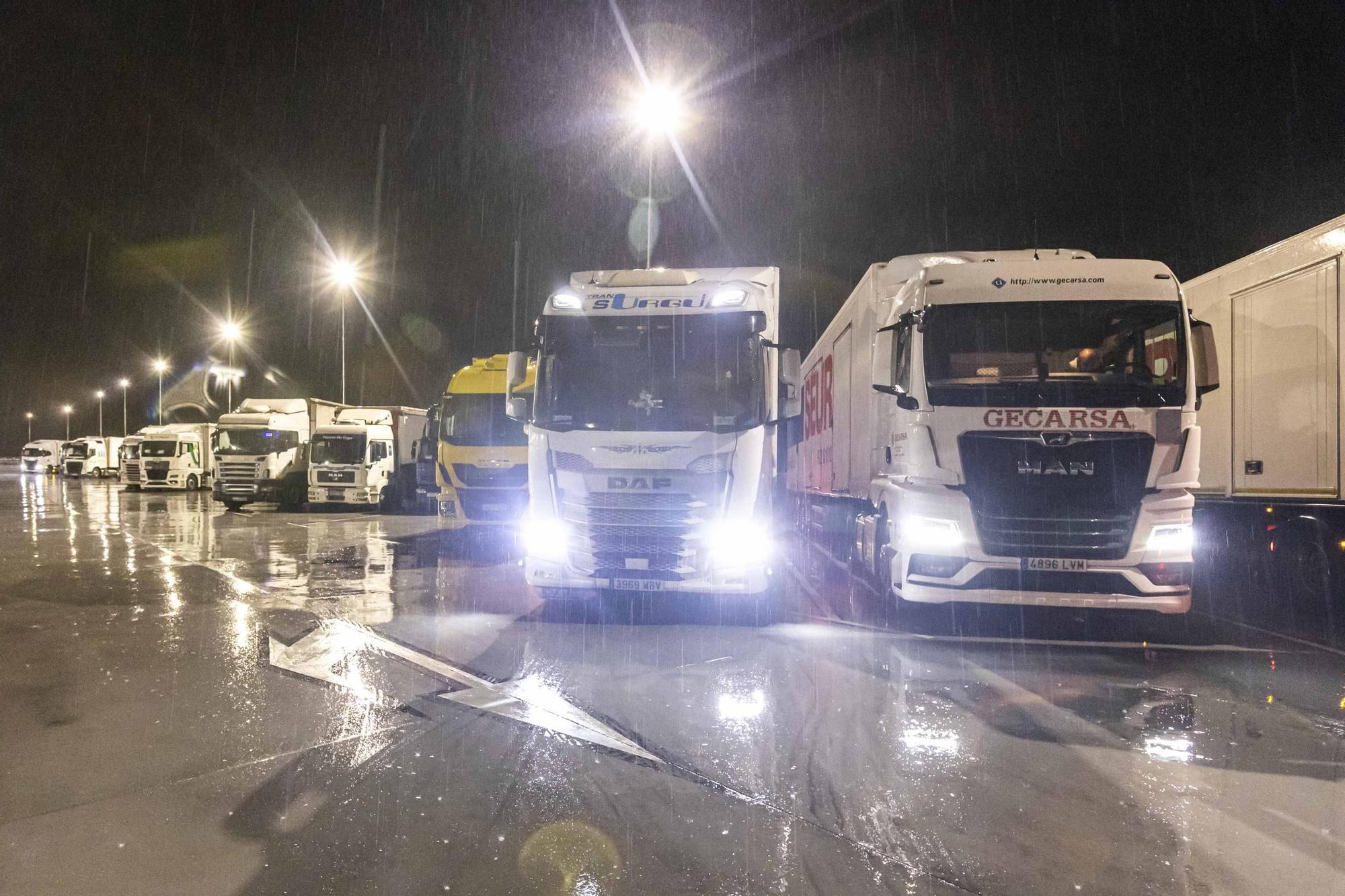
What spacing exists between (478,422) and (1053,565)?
1135 cm

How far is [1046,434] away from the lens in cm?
680

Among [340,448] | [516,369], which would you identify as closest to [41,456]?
[340,448]

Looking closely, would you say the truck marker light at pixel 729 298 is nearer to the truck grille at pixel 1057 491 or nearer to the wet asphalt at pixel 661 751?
the truck grille at pixel 1057 491

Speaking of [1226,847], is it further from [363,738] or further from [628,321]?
[628,321]

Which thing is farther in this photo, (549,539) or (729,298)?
(729,298)

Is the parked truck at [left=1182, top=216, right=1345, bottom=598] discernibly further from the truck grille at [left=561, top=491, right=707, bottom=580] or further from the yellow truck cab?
the yellow truck cab

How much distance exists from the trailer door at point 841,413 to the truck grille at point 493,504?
20.3ft

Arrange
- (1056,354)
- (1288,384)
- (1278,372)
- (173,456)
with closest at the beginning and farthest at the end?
(1056,354) → (1288,384) → (1278,372) → (173,456)

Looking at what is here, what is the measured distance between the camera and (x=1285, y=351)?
8422mm

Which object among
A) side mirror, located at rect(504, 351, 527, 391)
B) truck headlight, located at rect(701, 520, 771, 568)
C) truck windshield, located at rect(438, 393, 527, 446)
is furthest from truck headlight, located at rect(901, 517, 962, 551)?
truck windshield, located at rect(438, 393, 527, 446)

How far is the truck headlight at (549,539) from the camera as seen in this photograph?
7.67 meters

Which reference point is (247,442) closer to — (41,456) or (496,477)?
(496,477)

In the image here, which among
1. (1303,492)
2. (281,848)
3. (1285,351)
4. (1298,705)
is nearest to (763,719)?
(281,848)

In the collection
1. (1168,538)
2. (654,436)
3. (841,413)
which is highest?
(841,413)
